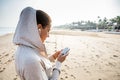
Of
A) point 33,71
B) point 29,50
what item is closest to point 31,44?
point 29,50

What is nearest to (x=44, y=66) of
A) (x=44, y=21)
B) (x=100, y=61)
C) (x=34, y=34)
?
(x=34, y=34)

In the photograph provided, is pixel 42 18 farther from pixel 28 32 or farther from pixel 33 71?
pixel 33 71

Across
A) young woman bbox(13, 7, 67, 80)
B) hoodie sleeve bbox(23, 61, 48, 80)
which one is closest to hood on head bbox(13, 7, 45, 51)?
young woman bbox(13, 7, 67, 80)

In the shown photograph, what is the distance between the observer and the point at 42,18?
1.58 m

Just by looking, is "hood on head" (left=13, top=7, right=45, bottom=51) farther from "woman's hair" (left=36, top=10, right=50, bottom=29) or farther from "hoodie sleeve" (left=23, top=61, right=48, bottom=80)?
"hoodie sleeve" (left=23, top=61, right=48, bottom=80)

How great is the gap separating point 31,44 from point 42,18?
0.28 m

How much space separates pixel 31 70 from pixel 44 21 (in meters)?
0.50

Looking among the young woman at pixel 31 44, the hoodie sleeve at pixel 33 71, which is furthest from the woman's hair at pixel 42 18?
the hoodie sleeve at pixel 33 71

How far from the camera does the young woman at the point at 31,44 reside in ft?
4.51

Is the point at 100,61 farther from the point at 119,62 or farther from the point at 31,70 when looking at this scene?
the point at 31,70

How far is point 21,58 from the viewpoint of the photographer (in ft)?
4.67

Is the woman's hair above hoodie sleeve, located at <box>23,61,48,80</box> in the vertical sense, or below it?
above

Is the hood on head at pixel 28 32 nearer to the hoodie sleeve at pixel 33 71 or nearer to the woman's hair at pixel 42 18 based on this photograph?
the woman's hair at pixel 42 18

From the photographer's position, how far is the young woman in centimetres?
137
